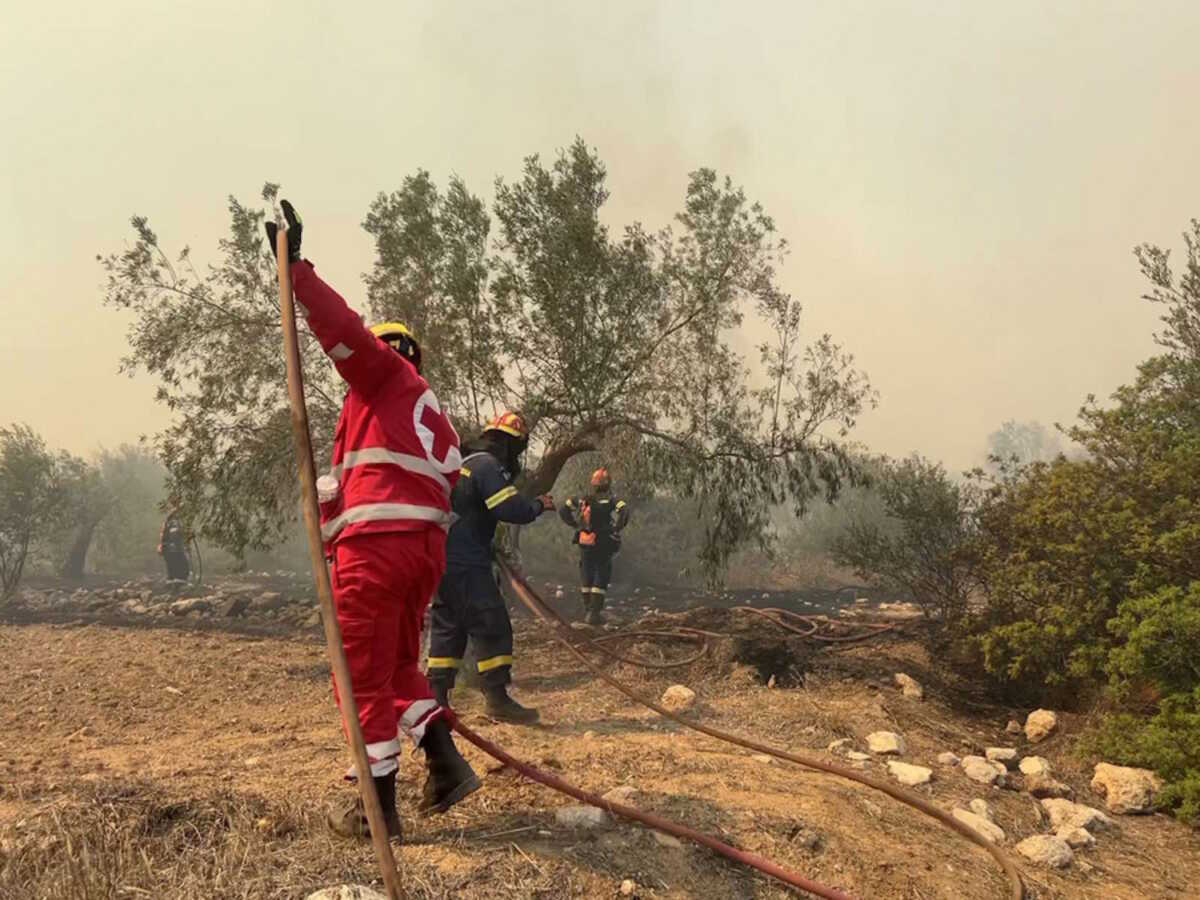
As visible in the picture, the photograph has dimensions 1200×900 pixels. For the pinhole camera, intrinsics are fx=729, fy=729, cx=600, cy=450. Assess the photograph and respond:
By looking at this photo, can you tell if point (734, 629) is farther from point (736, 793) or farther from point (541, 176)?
point (541, 176)

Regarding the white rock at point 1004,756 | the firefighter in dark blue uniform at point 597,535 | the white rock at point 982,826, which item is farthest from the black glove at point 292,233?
the firefighter in dark blue uniform at point 597,535

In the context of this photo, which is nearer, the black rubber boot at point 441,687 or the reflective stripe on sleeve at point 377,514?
the reflective stripe on sleeve at point 377,514

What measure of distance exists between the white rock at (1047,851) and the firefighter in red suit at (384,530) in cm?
251

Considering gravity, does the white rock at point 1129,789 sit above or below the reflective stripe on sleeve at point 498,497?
below

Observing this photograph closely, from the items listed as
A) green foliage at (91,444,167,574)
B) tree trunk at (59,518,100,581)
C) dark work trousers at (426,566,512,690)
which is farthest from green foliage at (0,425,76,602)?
dark work trousers at (426,566,512,690)

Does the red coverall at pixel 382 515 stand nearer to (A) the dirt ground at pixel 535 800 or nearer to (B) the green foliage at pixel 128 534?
(A) the dirt ground at pixel 535 800

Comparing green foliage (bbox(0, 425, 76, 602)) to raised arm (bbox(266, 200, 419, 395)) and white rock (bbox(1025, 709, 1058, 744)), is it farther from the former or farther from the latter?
white rock (bbox(1025, 709, 1058, 744))

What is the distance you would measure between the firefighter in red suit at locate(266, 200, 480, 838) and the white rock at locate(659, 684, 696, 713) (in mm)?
2821

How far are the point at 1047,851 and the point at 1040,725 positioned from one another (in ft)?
6.93

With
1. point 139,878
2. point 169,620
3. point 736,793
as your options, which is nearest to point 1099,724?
point 736,793

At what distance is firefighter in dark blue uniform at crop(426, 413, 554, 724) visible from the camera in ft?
15.1

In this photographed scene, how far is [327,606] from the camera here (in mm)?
1900

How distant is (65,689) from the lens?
6.19 metres

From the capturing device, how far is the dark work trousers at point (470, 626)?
15.1ft
